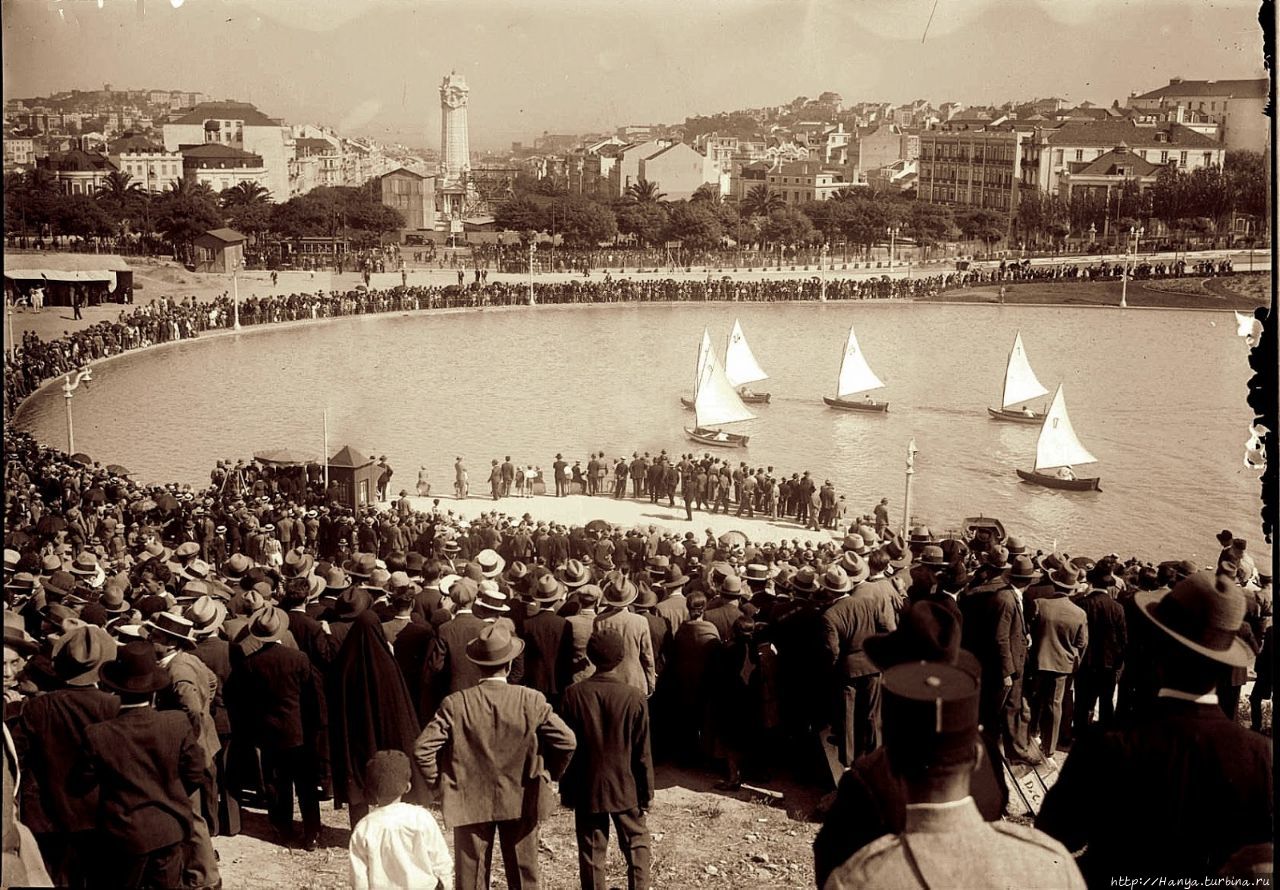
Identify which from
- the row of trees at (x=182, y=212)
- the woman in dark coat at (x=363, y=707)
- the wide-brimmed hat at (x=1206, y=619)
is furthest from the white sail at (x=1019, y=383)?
the wide-brimmed hat at (x=1206, y=619)

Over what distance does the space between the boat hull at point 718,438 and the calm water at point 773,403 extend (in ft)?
1.21

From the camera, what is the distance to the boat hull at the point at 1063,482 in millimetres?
28312

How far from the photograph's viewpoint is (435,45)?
23.4 meters

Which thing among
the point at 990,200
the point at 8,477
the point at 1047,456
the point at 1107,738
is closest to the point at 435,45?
the point at 8,477

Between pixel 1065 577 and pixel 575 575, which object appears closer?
pixel 1065 577

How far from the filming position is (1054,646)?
24.1 feet

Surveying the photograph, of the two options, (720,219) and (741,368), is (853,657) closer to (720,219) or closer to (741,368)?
(741,368)

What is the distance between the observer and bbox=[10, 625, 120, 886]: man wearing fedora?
5.27m

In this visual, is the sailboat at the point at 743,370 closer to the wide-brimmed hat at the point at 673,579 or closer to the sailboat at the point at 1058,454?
the sailboat at the point at 1058,454

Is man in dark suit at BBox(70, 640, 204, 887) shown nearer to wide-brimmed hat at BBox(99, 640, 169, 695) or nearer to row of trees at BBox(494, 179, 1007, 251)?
wide-brimmed hat at BBox(99, 640, 169, 695)

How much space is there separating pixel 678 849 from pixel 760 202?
61533mm

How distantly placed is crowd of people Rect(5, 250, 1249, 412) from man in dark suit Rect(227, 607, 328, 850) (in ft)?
75.6

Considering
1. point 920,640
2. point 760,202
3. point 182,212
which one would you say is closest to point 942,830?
point 920,640

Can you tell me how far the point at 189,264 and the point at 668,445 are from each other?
22.8m
